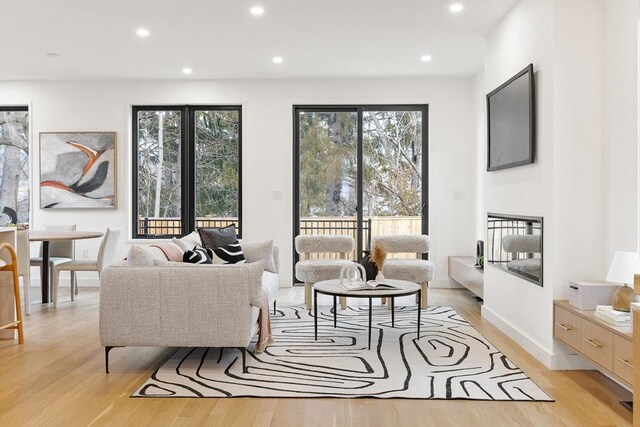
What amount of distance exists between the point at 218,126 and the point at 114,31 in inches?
87.9

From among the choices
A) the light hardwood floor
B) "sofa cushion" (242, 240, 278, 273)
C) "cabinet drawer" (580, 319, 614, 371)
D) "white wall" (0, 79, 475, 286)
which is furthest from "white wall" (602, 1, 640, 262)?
"white wall" (0, 79, 475, 286)

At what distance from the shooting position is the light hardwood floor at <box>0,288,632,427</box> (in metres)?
2.74

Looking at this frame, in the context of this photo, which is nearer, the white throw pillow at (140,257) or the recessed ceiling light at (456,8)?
the white throw pillow at (140,257)

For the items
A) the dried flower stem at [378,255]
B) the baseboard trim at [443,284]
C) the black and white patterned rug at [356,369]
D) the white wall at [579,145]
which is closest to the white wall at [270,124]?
the baseboard trim at [443,284]

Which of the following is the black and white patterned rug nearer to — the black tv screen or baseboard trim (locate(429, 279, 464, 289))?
the black tv screen

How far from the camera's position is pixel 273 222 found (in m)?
7.09

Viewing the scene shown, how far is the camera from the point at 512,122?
172 inches

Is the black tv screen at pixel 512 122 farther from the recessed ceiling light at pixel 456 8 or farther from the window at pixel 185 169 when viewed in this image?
the window at pixel 185 169

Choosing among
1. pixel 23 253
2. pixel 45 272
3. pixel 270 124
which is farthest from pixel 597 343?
pixel 45 272

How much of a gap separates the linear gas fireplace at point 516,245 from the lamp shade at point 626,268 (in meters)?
0.80

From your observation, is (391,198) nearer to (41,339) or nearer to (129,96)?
(129,96)

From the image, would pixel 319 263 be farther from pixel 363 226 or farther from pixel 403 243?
pixel 363 226

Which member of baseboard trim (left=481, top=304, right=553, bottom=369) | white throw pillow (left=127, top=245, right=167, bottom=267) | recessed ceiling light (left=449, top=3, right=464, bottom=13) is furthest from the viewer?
recessed ceiling light (left=449, top=3, right=464, bottom=13)

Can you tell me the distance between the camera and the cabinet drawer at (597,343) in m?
2.95
